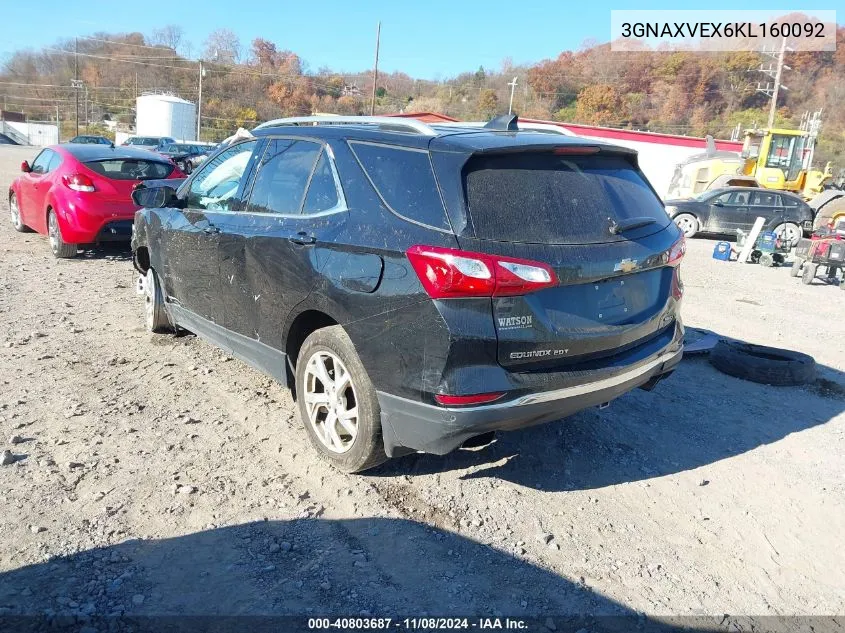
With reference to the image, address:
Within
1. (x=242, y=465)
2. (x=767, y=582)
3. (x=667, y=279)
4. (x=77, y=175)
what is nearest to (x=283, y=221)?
(x=242, y=465)

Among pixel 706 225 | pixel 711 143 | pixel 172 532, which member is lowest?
pixel 172 532

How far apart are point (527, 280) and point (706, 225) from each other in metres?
16.7

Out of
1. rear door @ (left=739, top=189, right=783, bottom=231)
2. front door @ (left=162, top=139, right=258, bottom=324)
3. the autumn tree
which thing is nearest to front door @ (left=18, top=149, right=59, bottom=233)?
front door @ (left=162, top=139, right=258, bottom=324)

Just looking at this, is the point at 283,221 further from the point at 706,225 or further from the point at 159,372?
the point at 706,225

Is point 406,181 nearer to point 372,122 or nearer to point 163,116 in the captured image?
point 372,122

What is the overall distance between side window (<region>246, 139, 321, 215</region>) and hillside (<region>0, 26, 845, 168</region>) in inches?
2417

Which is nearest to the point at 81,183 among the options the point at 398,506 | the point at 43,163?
the point at 43,163

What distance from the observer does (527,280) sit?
2828 mm

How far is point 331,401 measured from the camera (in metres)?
3.49

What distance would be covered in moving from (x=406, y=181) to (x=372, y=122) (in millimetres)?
890

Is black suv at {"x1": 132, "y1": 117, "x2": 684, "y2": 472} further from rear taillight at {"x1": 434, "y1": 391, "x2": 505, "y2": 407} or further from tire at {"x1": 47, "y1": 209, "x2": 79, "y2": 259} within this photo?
tire at {"x1": 47, "y1": 209, "x2": 79, "y2": 259}

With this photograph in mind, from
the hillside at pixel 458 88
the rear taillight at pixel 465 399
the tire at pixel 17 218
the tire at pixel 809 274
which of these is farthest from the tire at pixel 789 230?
the hillside at pixel 458 88

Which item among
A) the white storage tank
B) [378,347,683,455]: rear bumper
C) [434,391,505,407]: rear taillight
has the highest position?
the white storage tank

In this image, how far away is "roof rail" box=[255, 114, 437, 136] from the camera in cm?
339
